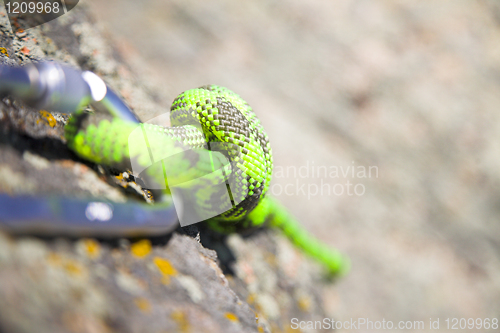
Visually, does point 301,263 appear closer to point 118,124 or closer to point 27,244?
point 118,124

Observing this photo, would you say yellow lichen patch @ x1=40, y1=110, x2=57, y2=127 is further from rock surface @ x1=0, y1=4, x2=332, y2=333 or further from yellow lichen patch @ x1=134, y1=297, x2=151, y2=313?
yellow lichen patch @ x1=134, y1=297, x2=151, y2=313

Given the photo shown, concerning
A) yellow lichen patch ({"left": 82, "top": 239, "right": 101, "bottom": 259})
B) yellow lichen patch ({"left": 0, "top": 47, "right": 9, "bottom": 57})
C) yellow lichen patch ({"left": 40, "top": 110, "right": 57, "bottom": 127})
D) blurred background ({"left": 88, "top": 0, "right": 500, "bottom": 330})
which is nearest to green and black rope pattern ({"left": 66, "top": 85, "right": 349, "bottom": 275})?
yellow lichen patch ({"left": 40, "top": 110, "right": 57, "bottom": 127})

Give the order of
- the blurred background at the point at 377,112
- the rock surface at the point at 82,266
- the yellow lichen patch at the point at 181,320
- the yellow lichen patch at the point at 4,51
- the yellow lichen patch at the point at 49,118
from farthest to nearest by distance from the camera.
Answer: the blurred background at the point at 377,112, the yellow lichen patch at the point at 4,51, the yellow lichen patch at the point at 49,118, the yellow lichen patch at the point at 181,320, the rock surface at the point at 82,266

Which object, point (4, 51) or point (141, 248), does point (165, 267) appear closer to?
point (141, 248)

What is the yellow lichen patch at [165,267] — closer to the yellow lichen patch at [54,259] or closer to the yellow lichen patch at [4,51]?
the yellow lichen patch at [54,259]

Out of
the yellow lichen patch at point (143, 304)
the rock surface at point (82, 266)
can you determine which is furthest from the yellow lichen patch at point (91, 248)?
the yellow lichen patch at point (143, 304)

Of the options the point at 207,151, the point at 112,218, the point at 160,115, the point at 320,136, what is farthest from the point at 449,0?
the point at 112,218

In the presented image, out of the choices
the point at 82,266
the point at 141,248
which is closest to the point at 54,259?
the point at 82,266
